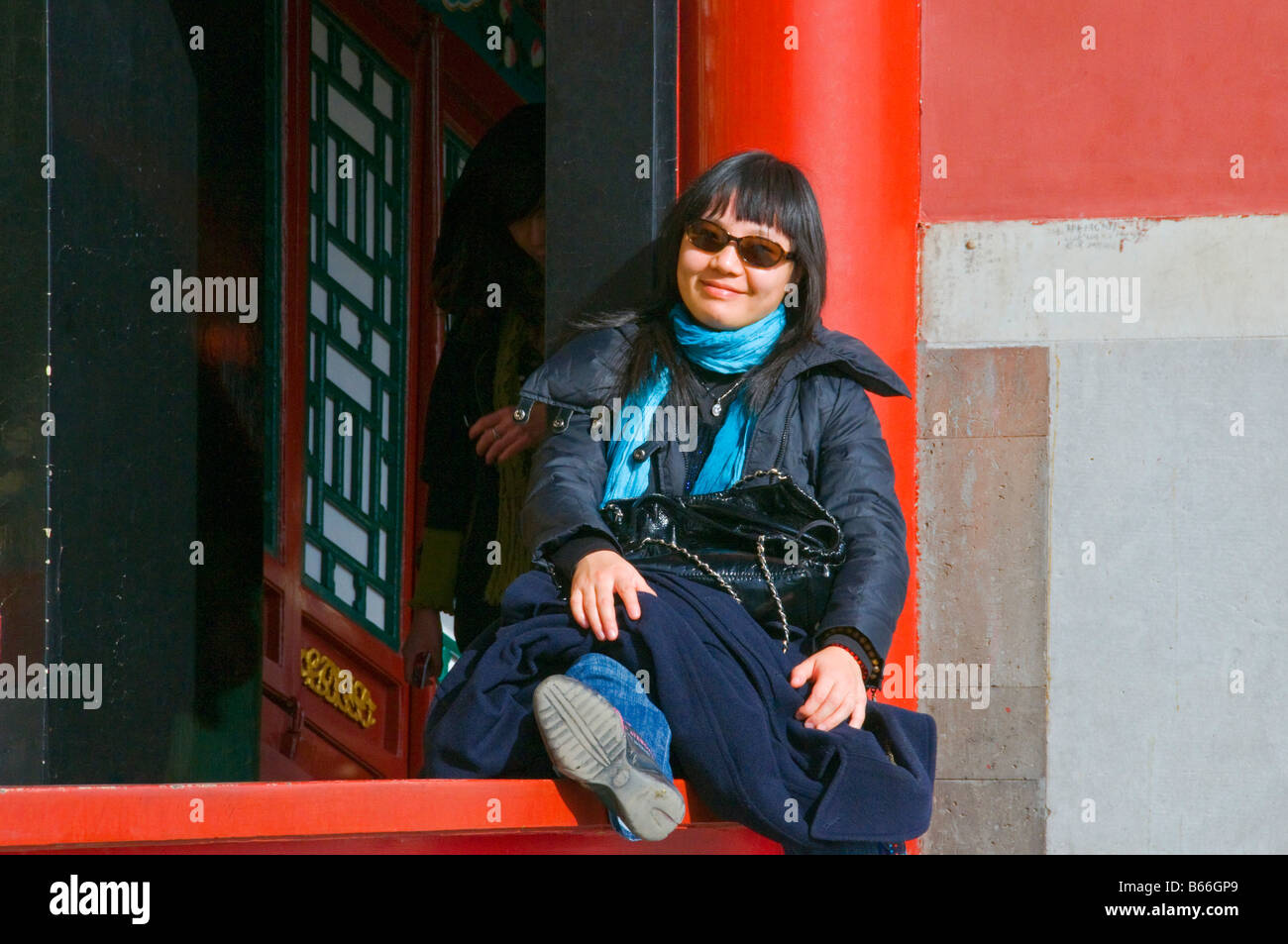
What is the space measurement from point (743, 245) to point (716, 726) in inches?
36.5

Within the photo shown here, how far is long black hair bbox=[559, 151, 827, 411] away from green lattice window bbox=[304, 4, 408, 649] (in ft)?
8.49

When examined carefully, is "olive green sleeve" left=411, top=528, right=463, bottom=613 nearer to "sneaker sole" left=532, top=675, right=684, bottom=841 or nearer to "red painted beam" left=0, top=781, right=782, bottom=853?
"red painted beam" left=0, top=781, right=782, bottom=853

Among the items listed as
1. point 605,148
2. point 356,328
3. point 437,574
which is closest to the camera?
point 605,148

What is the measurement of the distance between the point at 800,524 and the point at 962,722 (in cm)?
100

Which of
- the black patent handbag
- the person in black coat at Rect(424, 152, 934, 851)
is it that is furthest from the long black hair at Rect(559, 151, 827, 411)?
the black patent handbag

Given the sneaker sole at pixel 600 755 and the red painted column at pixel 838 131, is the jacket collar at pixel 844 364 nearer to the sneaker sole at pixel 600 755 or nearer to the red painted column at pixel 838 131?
the red painted column at pixel 838 131

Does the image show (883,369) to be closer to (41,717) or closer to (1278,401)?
(1278,401)

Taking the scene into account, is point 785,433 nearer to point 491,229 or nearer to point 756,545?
point 756,545

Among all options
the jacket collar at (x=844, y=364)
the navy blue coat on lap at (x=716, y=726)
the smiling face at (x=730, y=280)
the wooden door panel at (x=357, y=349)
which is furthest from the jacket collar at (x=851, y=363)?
the wooden door panel at (x=357, y=349)

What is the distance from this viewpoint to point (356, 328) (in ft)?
18.3

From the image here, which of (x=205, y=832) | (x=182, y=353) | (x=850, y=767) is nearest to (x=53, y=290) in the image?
(x=182, y=353)

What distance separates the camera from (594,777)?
8.27 ft

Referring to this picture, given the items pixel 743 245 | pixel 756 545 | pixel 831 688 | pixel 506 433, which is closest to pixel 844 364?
pixel 743 245

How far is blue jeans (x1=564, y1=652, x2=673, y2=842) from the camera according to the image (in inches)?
103
